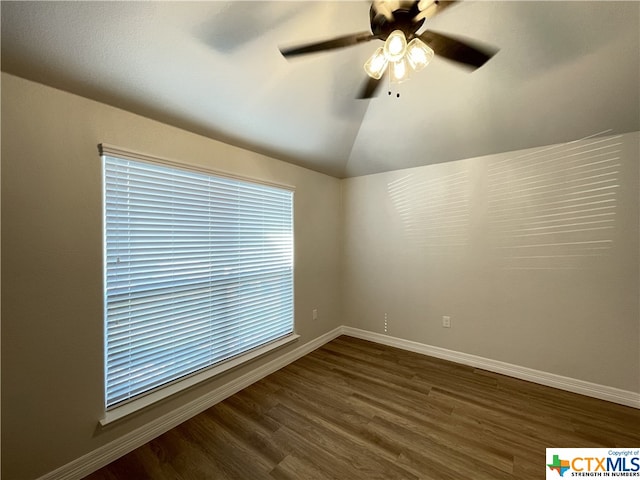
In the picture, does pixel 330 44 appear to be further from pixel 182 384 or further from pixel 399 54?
pixel 182 384

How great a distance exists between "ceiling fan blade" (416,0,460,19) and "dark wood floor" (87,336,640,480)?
2.28 meters

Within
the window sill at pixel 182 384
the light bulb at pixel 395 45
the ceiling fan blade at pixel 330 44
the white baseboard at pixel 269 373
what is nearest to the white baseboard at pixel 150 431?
the white baseboard at pixel 269 373

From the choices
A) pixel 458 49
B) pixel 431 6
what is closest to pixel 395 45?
pixel 431 6

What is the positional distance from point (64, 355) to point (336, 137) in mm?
2625

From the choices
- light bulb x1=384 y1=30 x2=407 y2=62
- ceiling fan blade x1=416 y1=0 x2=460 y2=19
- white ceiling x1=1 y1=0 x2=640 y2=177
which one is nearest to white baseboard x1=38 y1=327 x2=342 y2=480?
white ceiling x1=1 y1=0 x2=640 y2=177

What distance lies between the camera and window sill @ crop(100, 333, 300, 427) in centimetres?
155

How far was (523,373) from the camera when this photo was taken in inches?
92.3

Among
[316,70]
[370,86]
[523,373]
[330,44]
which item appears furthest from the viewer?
[523,373]

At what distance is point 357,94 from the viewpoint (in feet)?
6.73

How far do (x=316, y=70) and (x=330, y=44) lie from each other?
63 cm

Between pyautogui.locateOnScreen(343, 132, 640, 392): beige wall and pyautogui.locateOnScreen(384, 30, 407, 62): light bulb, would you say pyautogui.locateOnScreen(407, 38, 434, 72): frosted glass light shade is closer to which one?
pyautogui.locateOnScreen(384, 30, 407, 62): light bulb

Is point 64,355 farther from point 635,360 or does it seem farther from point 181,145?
point 635,360

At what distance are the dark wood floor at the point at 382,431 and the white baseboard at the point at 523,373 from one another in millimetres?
69

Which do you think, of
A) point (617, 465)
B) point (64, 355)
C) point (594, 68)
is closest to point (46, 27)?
point (64, 355)
